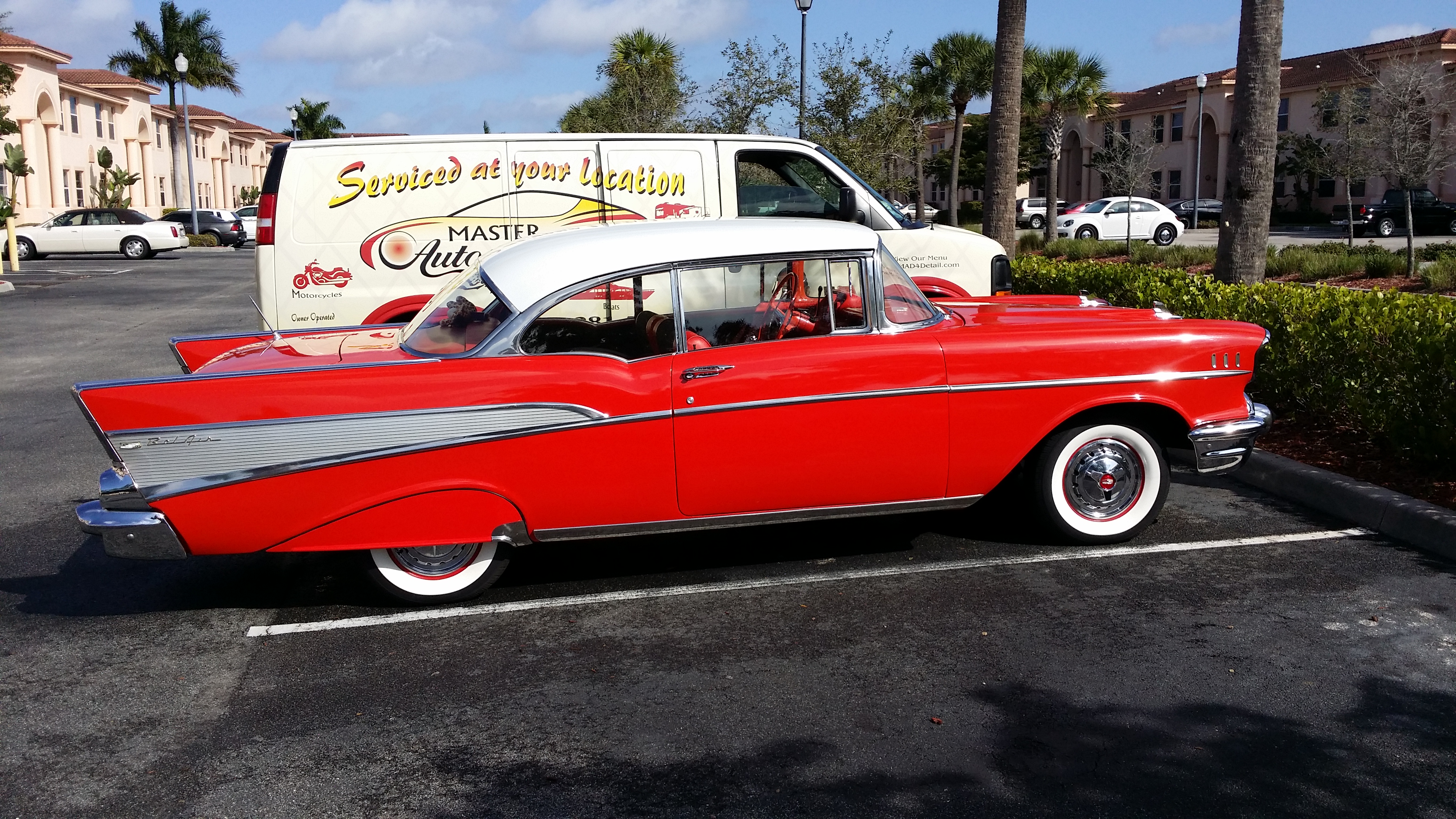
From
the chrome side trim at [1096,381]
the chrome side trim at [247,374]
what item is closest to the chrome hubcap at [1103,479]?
the chrome side trim at [1096,381]

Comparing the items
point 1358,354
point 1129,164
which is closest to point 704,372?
point 1358,354

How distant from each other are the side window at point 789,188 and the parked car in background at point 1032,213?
3858 cm

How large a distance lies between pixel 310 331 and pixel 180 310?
46.1ft

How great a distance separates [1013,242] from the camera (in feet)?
50.9

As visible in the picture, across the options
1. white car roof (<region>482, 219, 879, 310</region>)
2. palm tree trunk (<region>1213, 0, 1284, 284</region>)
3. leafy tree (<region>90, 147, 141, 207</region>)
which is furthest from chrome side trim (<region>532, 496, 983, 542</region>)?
leafy tree (<region>90, 147, 141, 207</region>)

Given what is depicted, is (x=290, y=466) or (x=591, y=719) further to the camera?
(x=290, y=466)

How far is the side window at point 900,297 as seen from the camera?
5602 millimetres

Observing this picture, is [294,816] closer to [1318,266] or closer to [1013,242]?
[1013,242]

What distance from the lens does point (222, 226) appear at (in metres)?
46.7

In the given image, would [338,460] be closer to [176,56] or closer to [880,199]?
[880,199]

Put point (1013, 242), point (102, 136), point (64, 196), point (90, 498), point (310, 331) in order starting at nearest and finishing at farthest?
point (310, 331) → point (90, 498) → point (1013, 242) → point (64, 196) → point (102, 136)

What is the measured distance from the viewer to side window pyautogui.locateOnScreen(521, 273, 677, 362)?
5.27 meters

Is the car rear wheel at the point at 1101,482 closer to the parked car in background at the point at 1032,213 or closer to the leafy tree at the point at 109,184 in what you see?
the parked car in background at the point at 1032,213

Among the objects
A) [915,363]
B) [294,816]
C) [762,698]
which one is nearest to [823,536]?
[915,363]
